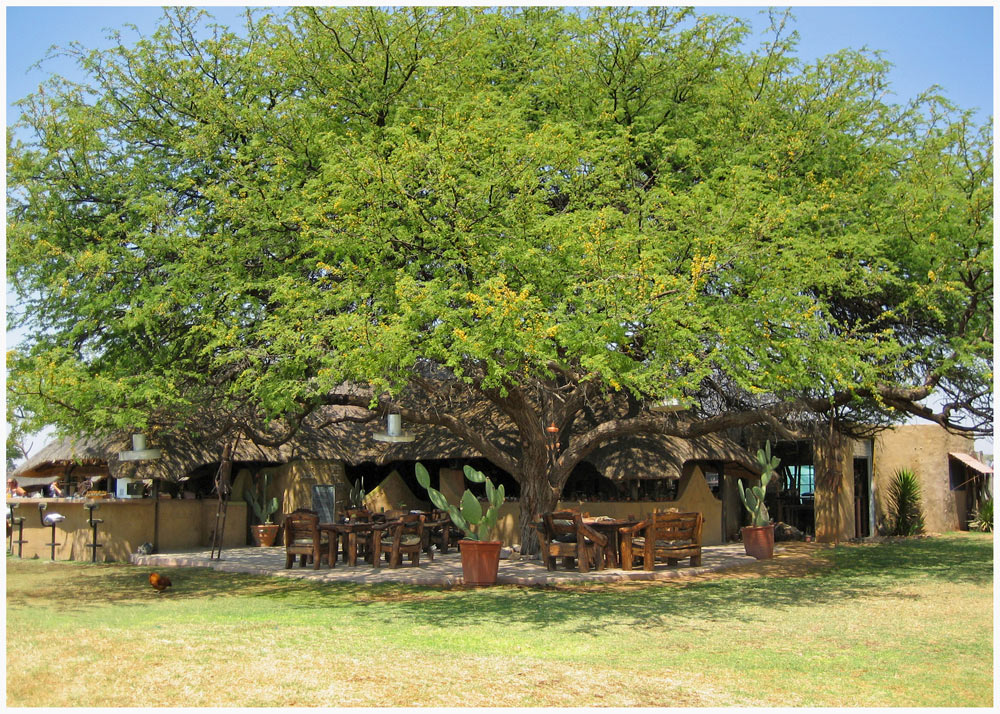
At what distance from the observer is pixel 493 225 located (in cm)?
1248

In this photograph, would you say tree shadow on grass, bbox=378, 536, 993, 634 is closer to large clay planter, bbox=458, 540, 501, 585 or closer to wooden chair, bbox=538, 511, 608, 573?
large clay planter, bbox=458, 540, 501, 585

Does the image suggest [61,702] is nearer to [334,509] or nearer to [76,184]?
[76,184]

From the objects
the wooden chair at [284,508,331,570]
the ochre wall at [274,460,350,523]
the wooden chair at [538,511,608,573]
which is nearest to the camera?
the wooden chair at [538,511,608,573]

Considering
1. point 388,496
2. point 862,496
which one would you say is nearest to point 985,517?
point 862,496

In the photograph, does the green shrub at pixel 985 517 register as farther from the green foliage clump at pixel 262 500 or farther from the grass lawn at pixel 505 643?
the green foliage clump at pixel 262 500

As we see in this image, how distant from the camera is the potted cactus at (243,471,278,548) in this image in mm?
20625

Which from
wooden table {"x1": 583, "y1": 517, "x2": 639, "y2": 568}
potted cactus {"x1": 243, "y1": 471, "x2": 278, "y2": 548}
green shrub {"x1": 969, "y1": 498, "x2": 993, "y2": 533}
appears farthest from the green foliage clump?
green shrub {"x1": 969, "y1": 498, "x2": 993, "y2": 533}

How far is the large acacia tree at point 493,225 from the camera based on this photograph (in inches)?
488

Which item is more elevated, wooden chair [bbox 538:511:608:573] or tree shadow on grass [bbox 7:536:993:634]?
wooden chair [bbox 538:511:608:573]

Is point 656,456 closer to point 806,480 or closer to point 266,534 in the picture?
point 806,480

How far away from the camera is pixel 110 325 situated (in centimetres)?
1425

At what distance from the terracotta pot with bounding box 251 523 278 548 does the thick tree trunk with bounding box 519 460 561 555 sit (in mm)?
6099

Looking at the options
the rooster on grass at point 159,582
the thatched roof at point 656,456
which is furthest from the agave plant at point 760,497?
the rooster on grass at point 159,582

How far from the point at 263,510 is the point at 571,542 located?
8302 millimetres
